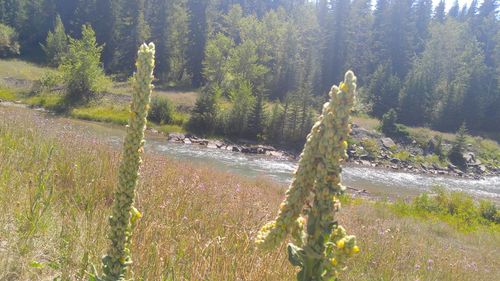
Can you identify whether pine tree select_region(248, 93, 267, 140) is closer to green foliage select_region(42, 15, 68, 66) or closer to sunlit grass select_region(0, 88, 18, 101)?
sunlit grass select_region(0, 88, 18, 101)

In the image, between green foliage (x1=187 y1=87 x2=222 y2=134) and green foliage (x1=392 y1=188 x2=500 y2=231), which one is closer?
green foliage (x1=392 y1=188 x2=500 y2=231)

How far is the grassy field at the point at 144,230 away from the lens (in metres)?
3.45

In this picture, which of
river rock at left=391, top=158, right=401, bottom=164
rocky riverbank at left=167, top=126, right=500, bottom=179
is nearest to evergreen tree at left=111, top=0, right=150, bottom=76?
rocky riverbank at left=167, top=126, right=500, bottom=179

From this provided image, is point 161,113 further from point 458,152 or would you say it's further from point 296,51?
point 458,152

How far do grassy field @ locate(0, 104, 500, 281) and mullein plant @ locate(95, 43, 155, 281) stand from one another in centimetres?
74

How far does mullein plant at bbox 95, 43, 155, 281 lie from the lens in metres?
1.87

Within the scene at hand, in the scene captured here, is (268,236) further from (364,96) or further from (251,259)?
(364,96)

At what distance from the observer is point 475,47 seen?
238 ft

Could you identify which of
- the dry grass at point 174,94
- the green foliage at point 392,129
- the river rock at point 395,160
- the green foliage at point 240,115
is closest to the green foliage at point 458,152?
the green foliage at point 392,129

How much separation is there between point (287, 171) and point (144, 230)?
27143 mm

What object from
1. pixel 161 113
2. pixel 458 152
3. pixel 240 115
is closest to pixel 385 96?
pixel 458 152

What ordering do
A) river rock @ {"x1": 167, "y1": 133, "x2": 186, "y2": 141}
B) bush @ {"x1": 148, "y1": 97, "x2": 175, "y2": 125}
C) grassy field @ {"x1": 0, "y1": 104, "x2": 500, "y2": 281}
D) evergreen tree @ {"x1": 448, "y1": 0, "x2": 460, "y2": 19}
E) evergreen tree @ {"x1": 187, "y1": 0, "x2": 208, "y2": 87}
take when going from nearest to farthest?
grassy field @ {"x1": 0, "y1": 104, "x2": 500, "y2": 281} → river rock @ {"x1": 167, "y1": 133, "x2": 186, "y2": 141} → bush @ {"x1": 148, "y1": 97, "x2": 175, "y2": 125} → evergreen tree @ {"x1": 187, "y1": 0, "x2": 208, "y2": 87} → evergreen tree @ {"x1": 448, "y1": 0, "x2": 460, "y2": 19}

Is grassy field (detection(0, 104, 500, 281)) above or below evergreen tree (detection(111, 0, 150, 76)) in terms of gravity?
below

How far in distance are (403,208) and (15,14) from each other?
270 feet
